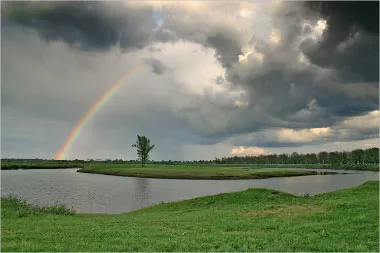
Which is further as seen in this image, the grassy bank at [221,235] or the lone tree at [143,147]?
the lone tree at [143,147]

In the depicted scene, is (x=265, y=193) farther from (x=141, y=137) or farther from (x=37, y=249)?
(x=141, y=137)

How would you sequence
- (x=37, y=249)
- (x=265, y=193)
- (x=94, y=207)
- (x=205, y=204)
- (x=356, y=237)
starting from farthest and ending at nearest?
1. (x=94, y=207)
2. (x=265, y=193)
3. (x=205, y=204)
4. (x=356, y=237)
5. (x=37, y=249)

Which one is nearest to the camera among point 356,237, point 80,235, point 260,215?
point 356,237

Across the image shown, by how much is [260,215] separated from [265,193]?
15549 millimetres

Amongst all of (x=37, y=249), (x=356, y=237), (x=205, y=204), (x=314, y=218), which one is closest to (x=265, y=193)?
(x=205, y=204)

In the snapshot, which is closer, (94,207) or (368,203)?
(368,203)

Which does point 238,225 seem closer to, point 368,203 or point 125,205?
point 368,203

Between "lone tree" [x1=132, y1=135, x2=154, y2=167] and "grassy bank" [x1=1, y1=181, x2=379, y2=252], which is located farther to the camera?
"lone tree" [x1=132, y1=135, x2=154, y2=167]

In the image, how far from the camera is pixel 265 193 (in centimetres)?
4025

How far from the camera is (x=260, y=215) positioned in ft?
82.9

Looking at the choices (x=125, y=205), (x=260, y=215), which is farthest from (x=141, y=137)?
(x=260, y=215)

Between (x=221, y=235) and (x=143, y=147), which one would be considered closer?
(x=221, y=235)

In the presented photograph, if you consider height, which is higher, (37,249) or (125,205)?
(37,249)

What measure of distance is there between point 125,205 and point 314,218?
3069 cm
